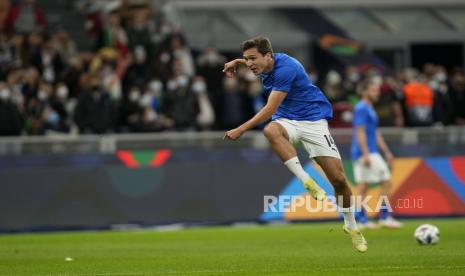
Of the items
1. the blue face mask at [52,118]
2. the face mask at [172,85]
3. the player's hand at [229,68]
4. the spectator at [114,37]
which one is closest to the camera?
the player's hand at [229,68]

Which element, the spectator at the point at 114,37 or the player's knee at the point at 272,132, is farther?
the spectator at the point at 114,37

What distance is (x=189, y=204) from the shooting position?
77.7 ft

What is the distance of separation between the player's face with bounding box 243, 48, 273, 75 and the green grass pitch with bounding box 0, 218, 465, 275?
2.46m

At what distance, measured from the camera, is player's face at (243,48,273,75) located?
1451 cm

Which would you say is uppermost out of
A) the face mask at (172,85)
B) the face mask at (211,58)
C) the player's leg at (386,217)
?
the face mask at (211,58)

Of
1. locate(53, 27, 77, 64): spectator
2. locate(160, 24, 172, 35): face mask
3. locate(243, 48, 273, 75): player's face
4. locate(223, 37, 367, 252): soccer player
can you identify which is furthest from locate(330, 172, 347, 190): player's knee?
locate(160, 24, 172, 35): face mask

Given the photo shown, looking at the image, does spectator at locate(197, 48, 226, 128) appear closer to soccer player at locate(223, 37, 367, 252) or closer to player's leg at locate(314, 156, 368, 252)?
soccer player at locate(223, 37, 367, 252)

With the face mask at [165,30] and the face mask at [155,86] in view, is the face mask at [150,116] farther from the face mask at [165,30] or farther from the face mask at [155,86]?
the face mask at [165,30]

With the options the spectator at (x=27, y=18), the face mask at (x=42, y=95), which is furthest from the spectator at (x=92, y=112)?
the spectator at (x=27, y=18)

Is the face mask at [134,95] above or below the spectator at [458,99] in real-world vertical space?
above

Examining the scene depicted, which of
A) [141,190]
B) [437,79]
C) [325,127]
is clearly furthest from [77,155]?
[437,79]

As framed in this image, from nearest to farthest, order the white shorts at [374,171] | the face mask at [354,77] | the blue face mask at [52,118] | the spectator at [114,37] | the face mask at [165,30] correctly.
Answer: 1. the white shorts at [374,171]
2. the blue face mask at [52,118]
3. the spectator at [114,37]
4. the face mask at [165,30]
5. the face mask at [354,77]

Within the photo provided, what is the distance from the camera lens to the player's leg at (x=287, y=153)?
13.9 m

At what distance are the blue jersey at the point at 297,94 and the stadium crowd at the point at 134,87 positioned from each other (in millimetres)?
9451
